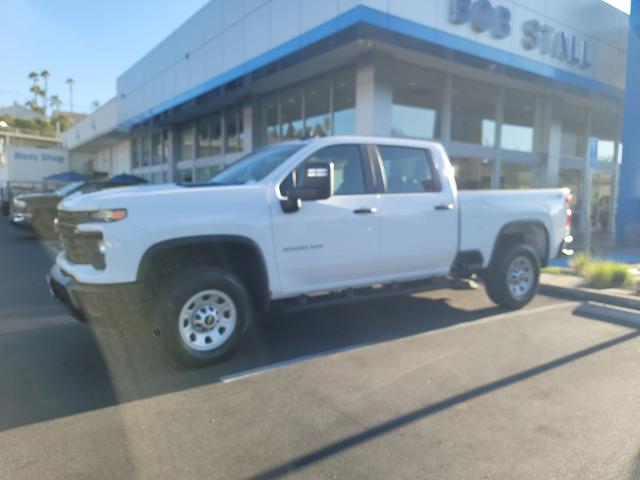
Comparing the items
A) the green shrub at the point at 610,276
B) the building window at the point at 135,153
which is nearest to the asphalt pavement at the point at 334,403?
the green shrub at the point at 610,276

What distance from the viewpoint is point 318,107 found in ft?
46.4

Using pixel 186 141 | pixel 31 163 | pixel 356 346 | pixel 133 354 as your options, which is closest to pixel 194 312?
pixel 133 354

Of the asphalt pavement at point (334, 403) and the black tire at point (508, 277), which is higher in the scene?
the black tire at point (508, 277)

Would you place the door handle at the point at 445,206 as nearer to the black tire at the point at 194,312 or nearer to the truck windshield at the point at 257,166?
the truck windshield at the point at 257,166

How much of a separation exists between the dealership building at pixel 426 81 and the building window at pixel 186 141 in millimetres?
1052

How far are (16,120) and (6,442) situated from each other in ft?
261

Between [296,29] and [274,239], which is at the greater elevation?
[296,29]

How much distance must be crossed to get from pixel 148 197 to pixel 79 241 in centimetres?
70

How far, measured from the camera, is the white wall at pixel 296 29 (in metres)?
10.5

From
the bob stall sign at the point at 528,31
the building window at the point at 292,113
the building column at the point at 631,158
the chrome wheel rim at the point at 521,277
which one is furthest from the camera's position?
the building window at the point at 292,113

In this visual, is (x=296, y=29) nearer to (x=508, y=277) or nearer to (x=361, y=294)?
(x=508, y=277)

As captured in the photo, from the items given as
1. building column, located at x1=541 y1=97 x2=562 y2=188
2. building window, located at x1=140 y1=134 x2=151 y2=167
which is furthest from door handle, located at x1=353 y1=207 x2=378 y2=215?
building window, located at x1=140 y1=134 x2=151 y2=167

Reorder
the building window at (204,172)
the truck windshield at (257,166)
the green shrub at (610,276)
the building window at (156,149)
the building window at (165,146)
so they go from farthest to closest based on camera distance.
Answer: the building window at (156,149), the building window at (165,146), the building window at (204,172), the green shrub at (610,276), the truck windshield at (257,166)

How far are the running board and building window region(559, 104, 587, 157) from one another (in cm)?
1430
